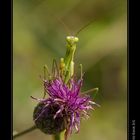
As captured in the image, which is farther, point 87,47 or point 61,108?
point 87,47

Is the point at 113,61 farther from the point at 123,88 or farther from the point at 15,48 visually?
the point at 15,48

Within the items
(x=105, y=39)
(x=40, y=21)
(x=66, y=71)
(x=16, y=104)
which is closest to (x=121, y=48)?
(x=105, y=39)

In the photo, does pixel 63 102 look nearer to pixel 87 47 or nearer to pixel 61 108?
pixel 61 108

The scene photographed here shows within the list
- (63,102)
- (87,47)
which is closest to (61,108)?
(63,102)
